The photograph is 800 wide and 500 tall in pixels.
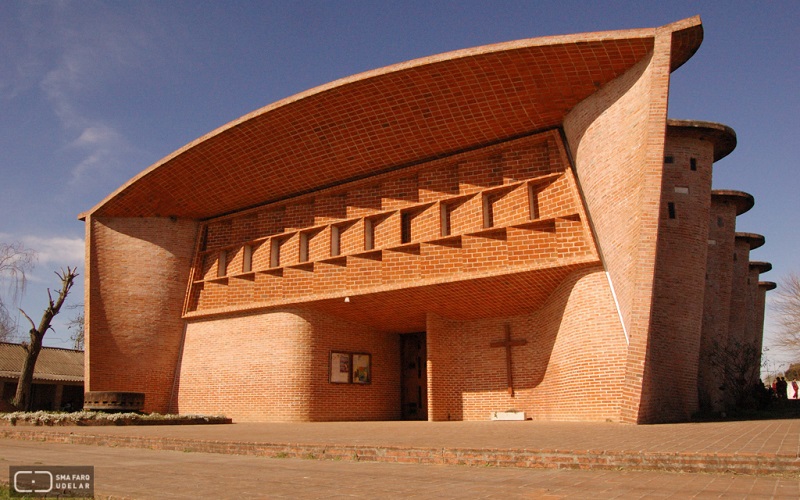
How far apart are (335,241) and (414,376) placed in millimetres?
4955

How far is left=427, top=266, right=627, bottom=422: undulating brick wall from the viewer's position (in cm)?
1228

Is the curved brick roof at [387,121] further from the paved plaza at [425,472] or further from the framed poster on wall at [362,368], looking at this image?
the paved plaza at [425,472]

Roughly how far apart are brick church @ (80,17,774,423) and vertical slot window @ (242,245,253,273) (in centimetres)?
6

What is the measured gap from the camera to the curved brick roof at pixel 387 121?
41.3ft

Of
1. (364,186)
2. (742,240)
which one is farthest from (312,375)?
(742,240)

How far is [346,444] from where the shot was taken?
7.19m

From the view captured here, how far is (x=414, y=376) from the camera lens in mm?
18844

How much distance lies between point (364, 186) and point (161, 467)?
11433 mm

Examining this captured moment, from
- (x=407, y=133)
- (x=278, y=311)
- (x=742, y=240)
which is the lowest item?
(x=278, y=311)

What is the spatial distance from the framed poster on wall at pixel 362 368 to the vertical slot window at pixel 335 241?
3.06 m

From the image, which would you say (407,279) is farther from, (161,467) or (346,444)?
(161,467)

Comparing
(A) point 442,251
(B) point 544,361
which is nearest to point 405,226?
(A) point 442,251

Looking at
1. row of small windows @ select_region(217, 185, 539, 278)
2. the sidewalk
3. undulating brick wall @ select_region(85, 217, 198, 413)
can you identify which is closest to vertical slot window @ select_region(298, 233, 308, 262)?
row of small windows @ select_region(217, 185, 539, 278)

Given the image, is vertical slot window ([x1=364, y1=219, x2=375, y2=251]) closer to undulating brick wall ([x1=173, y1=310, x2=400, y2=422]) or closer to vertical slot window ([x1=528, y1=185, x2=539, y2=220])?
undulating brick wall ([x1=173, y1=310, x2=400, y2=422])
